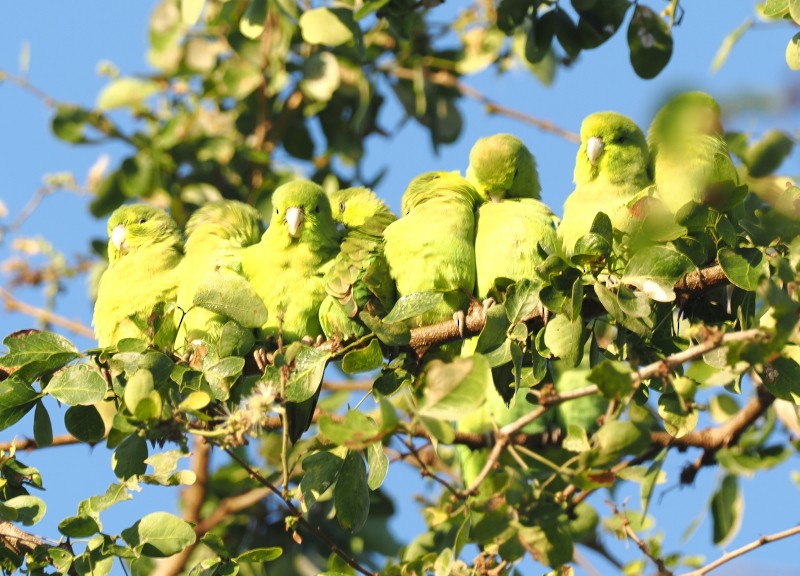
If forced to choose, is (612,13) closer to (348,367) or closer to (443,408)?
(348,367)

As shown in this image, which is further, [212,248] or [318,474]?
[212,248]

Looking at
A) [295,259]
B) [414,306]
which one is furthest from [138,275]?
[414,306]

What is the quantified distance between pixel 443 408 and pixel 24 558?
4.06 feet

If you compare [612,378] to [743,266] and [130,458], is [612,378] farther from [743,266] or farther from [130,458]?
[130,458]

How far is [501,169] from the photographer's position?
367 cm

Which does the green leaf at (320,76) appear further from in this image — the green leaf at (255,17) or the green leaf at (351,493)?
the green leaf at (351,493)

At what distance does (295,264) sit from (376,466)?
1.23m

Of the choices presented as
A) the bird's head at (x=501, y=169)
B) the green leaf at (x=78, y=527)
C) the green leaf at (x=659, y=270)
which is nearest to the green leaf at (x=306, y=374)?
the green leaf at (x=78, y=527)

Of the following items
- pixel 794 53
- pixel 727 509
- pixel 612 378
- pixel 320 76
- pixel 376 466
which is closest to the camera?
pixel 612 378

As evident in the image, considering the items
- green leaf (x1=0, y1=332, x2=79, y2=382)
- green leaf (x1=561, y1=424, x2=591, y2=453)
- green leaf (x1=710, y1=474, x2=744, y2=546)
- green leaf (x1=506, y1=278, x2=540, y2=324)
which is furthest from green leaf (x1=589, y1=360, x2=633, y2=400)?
green leaf (x1=710, y1=474, x2=744, y2=546)

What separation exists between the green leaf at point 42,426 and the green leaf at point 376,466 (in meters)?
0.86

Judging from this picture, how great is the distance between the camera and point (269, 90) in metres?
4.97

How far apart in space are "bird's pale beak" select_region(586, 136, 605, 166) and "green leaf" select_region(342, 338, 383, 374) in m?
1.28

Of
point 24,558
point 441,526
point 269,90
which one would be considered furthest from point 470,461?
point 24,558
